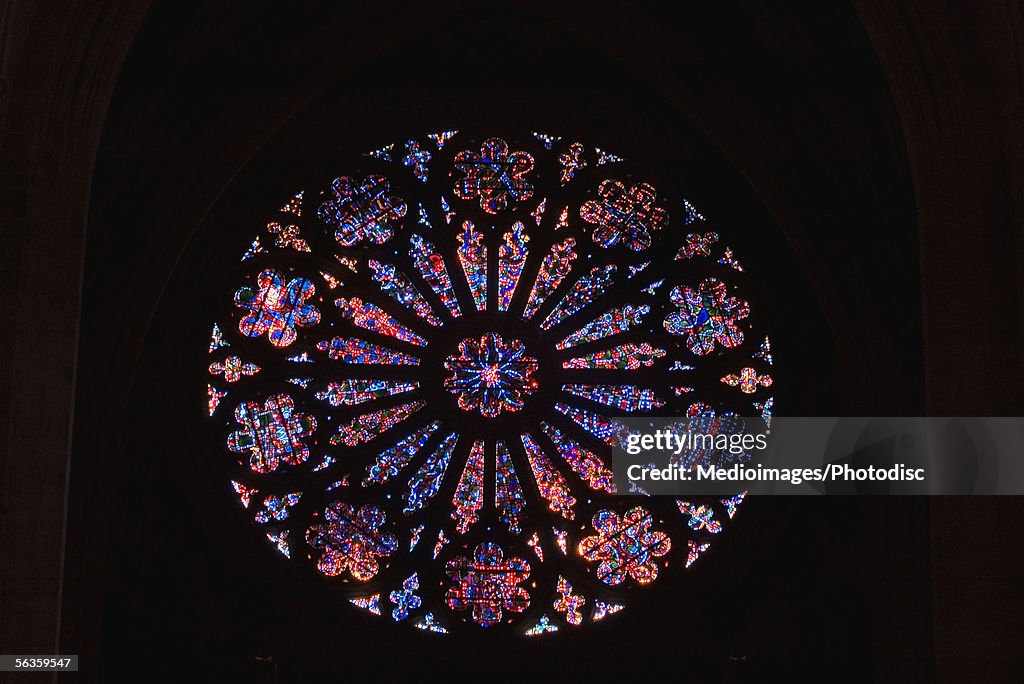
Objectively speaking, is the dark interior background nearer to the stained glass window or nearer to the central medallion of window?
the stained glass window

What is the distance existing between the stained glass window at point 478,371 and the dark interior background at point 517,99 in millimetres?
203

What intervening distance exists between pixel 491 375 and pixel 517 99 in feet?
6.28

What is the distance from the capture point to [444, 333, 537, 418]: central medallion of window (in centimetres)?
1152

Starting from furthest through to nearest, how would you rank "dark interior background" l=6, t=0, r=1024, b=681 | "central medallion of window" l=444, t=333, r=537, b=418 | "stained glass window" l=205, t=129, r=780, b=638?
"central medallion of window" l=444, t=333, r=537, b=418 → "stained glass window" l=205, t=129, r=780, b=638 → "dark interior background" l=6, t=0, r=1024, b=681

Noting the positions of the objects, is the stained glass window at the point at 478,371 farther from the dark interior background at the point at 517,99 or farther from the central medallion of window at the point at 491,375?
the dark interior background at the point at 517,99

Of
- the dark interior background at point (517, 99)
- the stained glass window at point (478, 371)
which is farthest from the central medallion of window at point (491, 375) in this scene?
the dark interior background at point (517, 99)

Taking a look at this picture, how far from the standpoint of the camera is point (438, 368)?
38.0 feet

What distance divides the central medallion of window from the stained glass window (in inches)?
0.5

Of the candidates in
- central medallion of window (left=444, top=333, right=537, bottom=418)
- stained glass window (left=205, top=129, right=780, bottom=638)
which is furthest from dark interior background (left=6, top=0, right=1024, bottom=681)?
central medallion of window (left=444, top=333, right=537, bottom=418)

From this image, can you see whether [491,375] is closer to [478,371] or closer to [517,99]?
[478,371]
